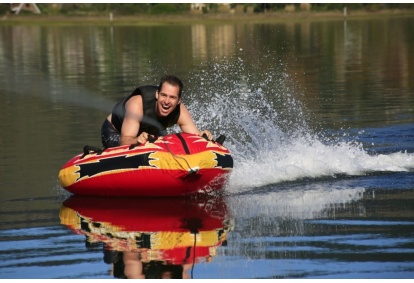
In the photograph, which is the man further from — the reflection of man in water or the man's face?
the reflection of man in water

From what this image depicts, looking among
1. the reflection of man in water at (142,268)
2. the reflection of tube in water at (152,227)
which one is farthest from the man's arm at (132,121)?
the reflection of man in water at (142,268)

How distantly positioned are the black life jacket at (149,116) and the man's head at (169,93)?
0.52 ft

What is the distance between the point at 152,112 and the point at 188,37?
33458 mm

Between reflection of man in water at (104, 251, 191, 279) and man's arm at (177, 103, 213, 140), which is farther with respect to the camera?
man's arm at (177, 103, 213, 140)

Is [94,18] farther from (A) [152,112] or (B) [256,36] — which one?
(A) [152,112]

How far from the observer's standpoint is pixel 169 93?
10.6 meters

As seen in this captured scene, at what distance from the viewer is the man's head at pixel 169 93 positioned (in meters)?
10.5

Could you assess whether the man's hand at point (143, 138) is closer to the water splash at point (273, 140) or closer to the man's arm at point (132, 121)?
the man's arm at point (132, 121)

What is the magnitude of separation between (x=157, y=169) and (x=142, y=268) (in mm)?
2769

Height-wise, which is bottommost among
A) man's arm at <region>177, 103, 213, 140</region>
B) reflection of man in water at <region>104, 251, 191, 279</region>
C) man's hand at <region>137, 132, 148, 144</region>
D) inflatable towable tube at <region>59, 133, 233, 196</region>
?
reflection of man in water at <region>104, 251, 191, 279</region>

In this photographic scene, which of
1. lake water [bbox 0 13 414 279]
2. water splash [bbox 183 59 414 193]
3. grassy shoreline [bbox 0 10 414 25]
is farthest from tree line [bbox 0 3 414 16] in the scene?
water splash [bbox 183 59 414 193]

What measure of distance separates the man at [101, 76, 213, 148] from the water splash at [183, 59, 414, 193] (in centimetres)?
93

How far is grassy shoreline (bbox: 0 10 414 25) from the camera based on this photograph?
5628 centimetres

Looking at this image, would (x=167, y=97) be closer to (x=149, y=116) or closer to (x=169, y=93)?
(x=169, y=93)
